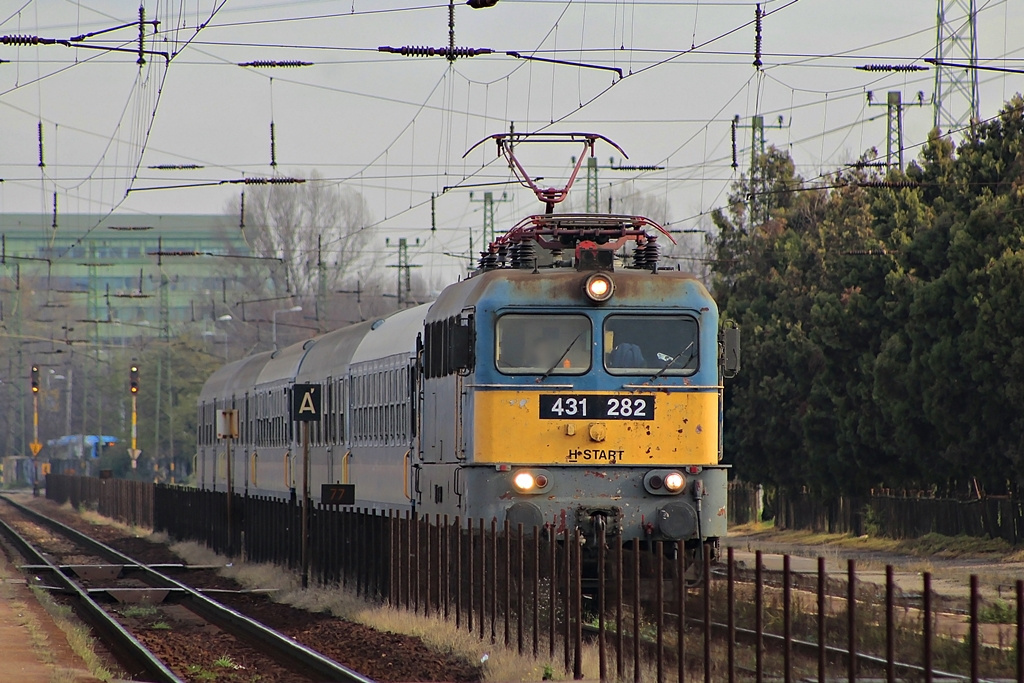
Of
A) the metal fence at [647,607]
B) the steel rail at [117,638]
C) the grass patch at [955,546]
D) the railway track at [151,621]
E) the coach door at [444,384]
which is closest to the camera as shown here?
the metal fence at [647,607]

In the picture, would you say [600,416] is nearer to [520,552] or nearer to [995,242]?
[520,552]

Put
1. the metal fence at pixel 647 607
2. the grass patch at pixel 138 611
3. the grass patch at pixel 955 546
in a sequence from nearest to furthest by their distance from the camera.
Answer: the metal fence at pixel 647 607 → the grass patch at pixel 138 611 → the grass patch at pixel 955 546

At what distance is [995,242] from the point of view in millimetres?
28266

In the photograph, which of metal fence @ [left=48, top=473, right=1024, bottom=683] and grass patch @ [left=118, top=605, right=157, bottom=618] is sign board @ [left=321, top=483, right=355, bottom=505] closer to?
metal fence @ [left=48, top=473, right=1024, bottom=683]

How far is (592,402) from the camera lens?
1644cm

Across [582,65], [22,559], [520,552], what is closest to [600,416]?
[520,552]

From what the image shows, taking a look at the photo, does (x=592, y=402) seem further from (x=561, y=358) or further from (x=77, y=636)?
(x=77, y=636)

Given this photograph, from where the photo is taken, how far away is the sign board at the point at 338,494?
960 inches

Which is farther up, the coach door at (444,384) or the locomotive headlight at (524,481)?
the coach door at (444,384)

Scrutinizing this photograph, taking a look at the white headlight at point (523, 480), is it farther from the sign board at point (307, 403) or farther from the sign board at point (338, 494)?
the sign board at point (338, 494)

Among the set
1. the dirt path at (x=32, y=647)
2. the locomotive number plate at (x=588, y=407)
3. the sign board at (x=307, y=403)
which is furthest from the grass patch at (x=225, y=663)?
the sign board at (x=307, y=403)

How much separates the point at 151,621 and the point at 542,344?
7017mm

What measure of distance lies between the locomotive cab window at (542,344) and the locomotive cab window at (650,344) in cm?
24

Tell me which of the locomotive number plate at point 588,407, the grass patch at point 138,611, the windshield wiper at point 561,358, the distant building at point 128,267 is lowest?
the grass patch at point 138,611
